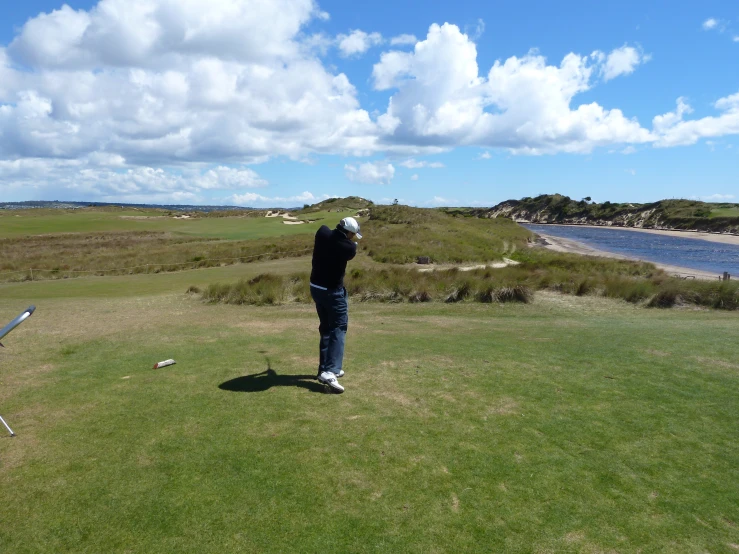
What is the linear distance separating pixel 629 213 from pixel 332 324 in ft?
414

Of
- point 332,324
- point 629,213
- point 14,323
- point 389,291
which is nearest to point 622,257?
point 389,291

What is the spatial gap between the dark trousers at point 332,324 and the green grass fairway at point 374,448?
45 cm

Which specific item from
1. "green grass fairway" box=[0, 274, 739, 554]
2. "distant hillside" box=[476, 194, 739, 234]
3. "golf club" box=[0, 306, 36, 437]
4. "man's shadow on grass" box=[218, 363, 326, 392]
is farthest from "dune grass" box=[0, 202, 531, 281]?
"distant hillside" box=[476, 194, 739, 234]

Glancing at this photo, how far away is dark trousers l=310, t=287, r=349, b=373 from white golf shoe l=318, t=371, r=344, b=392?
9 cm

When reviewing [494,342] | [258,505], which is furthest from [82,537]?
[494,342]

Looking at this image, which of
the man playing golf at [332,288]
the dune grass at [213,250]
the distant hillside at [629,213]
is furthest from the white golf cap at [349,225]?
the distant hillside at [629,213]

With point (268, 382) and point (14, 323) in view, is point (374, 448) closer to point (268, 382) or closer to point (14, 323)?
point (268, 382)

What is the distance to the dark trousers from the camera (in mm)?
6625

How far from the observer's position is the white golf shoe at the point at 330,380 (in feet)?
21.3

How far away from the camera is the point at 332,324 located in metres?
6.74

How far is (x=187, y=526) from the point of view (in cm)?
372

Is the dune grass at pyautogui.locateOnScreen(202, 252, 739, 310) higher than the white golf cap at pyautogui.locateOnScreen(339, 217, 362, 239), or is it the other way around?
the white golf cap at pyautogui.locateOnScreen(339, 217, 362, 239)

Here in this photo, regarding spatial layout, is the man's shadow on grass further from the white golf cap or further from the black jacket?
the white golf cap

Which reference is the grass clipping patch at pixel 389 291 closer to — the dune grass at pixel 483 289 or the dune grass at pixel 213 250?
the dune grass at pixel 483 289
